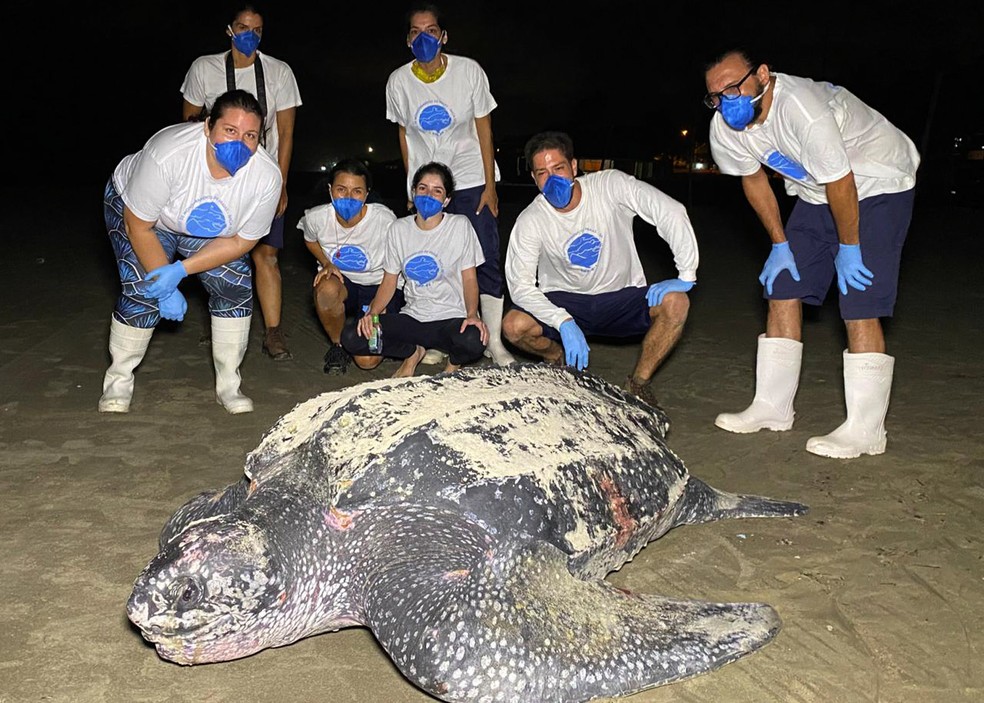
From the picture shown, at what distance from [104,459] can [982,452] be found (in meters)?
3.17

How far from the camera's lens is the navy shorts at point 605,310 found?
362cm

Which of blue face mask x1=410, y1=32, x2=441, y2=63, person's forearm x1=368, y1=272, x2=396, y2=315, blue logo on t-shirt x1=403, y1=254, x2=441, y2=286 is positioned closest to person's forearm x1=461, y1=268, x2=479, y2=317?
blue logo on t-shirt x1=403, y1=254, x2=441, y2=286

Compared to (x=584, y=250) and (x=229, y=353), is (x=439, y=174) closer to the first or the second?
(x=584, y=250)

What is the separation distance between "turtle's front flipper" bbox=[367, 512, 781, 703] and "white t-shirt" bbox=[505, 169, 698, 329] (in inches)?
63.2

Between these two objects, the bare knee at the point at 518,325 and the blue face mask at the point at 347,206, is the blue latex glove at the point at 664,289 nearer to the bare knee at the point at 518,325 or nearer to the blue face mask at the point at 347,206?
the bare knee at the point at 518,325

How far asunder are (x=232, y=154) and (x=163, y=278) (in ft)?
1.80

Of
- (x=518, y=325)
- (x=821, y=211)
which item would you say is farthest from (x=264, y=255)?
(x=821, y=211)

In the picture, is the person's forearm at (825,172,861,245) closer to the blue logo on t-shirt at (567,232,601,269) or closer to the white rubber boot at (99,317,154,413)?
the blue logo on t-shirt at (567,232,601,269)

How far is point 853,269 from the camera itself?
10.0 feet

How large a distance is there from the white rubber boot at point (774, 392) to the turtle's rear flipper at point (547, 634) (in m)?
1.48

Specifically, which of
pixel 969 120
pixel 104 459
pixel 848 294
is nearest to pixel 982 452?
pixel 848 294

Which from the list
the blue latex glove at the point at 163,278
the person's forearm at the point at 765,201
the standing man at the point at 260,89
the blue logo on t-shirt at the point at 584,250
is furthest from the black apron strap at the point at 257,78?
the person's forearm at the point at 765,201

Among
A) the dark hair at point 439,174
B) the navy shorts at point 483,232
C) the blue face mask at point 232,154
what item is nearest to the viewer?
the blue face mask at point 232,154

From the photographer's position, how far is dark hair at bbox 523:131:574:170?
10.9 ft
